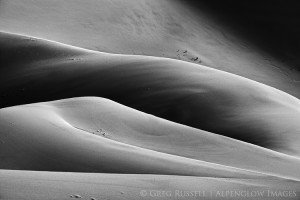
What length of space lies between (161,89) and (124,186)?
4.01 metres

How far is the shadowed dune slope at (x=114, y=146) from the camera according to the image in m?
3.89

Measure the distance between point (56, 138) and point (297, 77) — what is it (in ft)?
32.5

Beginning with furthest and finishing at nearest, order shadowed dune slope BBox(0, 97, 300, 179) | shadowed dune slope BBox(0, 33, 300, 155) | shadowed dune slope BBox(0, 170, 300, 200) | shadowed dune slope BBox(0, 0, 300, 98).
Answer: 1. shadowed dune slope BBox(0, 0, 300, 98)
2. shadowed dune slope BBox(0, 33, 300, 155)
3. shadowed dune slope BBox(0, 97, 300, 179)
4. shadowed dune slope BBox(0, 170, 300, 200)

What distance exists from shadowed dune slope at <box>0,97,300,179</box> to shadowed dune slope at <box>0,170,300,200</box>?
0.84 ft

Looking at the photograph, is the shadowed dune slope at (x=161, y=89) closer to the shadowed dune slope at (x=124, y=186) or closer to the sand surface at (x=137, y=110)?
the sand surface at (x=137, y=110)

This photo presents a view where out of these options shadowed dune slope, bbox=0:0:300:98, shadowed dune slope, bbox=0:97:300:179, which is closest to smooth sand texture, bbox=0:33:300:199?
shadowed dune slope, bbox=0:97:300:179

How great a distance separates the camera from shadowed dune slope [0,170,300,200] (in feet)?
10.3

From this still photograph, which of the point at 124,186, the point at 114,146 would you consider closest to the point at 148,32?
the point at 114,146

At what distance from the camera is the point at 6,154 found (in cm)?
394

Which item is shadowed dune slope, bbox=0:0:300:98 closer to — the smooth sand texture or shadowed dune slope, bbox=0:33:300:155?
shadowed dune slope, bbox=0:33:300:155

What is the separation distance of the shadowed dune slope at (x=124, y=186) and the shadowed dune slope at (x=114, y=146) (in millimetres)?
256

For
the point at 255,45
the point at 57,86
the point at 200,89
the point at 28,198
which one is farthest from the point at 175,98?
the point at 255,45

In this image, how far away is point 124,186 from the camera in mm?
3338

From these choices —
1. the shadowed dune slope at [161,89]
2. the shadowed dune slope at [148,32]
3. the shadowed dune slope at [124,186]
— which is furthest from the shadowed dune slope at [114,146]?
the shadowed dune slope at [148,32]
